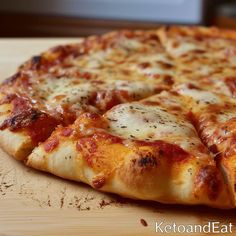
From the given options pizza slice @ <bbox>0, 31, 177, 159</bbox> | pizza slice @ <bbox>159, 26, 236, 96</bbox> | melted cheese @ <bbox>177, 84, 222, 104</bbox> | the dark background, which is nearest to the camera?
pizza slice @ <bbox>0, 31, 177, 159</bbox>

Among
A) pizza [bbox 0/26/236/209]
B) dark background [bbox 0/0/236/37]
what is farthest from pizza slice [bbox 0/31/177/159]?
dark background [bbox 0/0/236/37]

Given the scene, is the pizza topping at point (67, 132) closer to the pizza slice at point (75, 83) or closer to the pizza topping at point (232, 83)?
the pizza slice at point (75, 83)

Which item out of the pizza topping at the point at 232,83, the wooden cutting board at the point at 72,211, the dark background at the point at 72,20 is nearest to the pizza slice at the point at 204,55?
the pizza topping at the point at 232,83

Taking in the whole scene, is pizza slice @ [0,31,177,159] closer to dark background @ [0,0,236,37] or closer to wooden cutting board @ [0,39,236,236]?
wooden cutting board @ [0,39,236,236]

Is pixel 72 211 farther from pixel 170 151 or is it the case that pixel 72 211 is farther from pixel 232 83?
pixel 232 83

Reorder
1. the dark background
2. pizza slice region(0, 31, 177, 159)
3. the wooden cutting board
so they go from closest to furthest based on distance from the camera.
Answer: the wooden cutting board < pizza slice region(0, 31, 177, 159) < the dark background

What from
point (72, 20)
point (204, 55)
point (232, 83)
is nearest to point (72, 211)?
point (232, 83)
